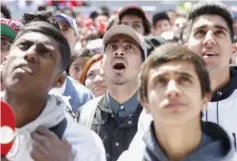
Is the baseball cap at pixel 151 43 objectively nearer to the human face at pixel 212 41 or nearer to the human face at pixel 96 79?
the human face at pixel 212 41

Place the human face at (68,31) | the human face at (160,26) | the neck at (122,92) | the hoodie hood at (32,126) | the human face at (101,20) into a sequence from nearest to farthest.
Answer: the hoodie hood at (32,126)
the neck at (122,92)
the human face at (68,31)
the human face at (160,26)
the human face at (101,20)

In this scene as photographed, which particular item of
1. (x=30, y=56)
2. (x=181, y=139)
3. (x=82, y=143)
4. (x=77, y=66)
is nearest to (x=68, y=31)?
(x=77, y=66)

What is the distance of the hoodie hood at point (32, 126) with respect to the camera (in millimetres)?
2840

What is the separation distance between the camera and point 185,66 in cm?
273

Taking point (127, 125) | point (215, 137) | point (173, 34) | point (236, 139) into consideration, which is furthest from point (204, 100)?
point (173, 34)

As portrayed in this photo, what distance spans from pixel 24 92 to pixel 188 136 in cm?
72

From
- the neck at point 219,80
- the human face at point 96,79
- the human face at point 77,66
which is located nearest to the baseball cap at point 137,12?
the human face at point 77,66

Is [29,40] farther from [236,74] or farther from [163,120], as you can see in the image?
[236,74]

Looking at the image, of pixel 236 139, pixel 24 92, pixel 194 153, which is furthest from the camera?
pixel 236 139

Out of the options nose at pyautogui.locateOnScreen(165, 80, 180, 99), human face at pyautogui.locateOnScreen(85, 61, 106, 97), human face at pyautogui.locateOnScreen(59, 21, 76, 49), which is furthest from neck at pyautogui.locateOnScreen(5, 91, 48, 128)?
human face at pyautogui.locateOnScreen(59, 21, 76, 49)

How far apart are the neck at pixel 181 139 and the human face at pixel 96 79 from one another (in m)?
2.33

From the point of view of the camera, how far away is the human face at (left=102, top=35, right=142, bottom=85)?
3.87 metres

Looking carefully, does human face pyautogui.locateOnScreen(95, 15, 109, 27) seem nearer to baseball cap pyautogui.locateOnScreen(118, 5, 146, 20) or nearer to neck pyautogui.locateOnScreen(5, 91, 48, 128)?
baseball cap pyautogui.locateOnScreen(118, 5, 146, 20)

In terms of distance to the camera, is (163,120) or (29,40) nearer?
(163,120)
